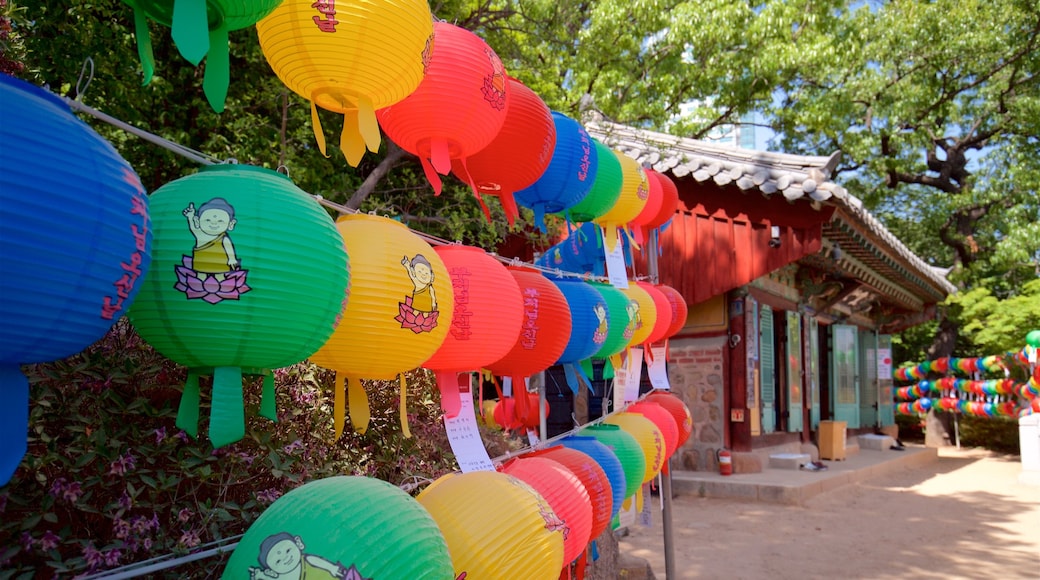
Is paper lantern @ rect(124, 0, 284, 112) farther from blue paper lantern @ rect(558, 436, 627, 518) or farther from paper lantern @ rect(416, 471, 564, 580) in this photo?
blue paper lantern @ rect(558, 436, 627, 518)

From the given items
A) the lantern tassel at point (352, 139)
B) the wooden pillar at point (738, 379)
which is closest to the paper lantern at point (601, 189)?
the lantern tassel at point (352, 139)

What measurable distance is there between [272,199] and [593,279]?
8.15ft

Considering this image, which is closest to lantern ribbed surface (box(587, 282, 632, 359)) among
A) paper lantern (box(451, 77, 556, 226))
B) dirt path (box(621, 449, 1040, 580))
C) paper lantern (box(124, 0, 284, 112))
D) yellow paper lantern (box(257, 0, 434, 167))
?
paper lantern (box(451, 77, 556, 226))

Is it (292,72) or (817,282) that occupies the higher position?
(817,282)

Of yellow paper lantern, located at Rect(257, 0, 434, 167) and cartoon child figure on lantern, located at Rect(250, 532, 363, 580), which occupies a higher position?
yellow paper lantern, located at Rect(257, 0, 434, 167)

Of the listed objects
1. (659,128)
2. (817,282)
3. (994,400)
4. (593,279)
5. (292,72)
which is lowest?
(994,400)

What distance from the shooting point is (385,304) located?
1.67 metres

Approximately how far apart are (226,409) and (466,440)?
0.95 meters

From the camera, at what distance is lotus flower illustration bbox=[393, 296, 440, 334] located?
5.56 ft

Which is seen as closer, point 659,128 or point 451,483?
point 451,483

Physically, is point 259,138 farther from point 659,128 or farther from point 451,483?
point 659,128

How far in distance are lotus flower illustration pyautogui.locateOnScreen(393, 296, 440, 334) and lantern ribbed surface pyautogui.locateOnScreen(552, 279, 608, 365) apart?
116 cm

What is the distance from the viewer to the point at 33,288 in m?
0.94

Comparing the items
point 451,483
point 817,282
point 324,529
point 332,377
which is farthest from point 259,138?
point 817,282
